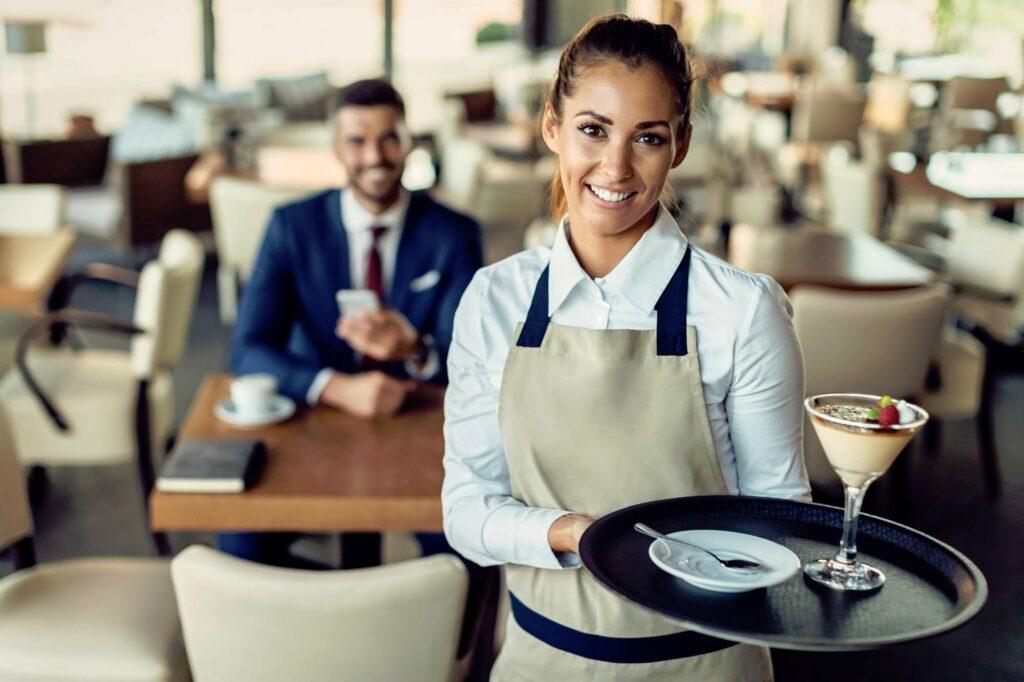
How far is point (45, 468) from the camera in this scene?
4.21m

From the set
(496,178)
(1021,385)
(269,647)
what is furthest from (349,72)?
(269,647)

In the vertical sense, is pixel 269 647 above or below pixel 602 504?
below

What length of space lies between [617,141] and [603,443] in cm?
37

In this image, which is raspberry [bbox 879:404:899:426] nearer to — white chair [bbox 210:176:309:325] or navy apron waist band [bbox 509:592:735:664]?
navy apron waist band [bbox 509:592:735:664]

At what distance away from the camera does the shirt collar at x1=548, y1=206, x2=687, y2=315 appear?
147cm

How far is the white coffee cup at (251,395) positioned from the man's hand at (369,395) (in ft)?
0.49

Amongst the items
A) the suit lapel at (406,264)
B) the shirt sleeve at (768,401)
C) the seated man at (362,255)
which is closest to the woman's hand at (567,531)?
the shirt sleeve at (768,401)

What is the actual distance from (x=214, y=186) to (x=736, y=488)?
12.6 ft

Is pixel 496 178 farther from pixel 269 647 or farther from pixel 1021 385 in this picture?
pixel 269 647

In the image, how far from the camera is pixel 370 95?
2934mm

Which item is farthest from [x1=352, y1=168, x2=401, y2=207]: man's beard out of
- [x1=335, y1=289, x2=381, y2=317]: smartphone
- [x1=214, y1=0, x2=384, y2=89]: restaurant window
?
[x1=214, y1=0, x2=384, y2=89]: restaurant window

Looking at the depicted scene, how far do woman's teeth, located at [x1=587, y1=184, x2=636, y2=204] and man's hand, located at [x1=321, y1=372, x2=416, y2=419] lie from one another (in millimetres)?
1133

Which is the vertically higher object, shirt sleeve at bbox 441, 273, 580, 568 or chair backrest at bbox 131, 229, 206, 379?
shirt sleeve at bbox 441, 273, 580, 568

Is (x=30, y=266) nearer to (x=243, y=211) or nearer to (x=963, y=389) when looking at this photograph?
(x=243, y=211)
